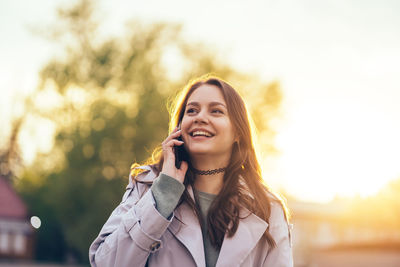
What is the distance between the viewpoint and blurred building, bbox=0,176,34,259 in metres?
40.4

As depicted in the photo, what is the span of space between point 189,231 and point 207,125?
0.56m

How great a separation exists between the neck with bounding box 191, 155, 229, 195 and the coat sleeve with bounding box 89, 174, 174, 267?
0.37m

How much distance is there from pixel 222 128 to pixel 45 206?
127 feet

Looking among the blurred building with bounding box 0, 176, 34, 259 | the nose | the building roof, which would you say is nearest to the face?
the nose

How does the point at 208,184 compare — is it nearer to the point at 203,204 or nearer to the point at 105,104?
the point at 203,204

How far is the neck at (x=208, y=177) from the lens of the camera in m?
3.04

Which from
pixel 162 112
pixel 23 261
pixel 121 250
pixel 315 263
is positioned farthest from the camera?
pixel 23 261

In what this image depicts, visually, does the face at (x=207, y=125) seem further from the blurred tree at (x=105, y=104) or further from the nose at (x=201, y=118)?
the blurred tree at (x=105, y=104)

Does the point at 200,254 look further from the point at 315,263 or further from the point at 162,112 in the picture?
the point at 162,112

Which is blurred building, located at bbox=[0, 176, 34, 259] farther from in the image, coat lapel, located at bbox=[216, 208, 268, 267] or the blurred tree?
coat lapel, located at bbox=[216, 208, 268, 267]

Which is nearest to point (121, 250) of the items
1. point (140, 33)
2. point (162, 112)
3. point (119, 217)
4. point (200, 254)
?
point (119, 217)

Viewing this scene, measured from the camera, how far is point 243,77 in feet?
98.4

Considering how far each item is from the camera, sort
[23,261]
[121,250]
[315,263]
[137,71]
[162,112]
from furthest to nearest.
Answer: [23,261]
[137,71]
[162,112]
[315,263]
[121,250]

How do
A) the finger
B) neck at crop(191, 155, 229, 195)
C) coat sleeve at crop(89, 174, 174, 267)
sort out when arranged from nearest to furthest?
1. coat sleeve at crop(89, 174, 174, 267)
2. the finger
3. neck at crop(191, 155, 229, 195)
